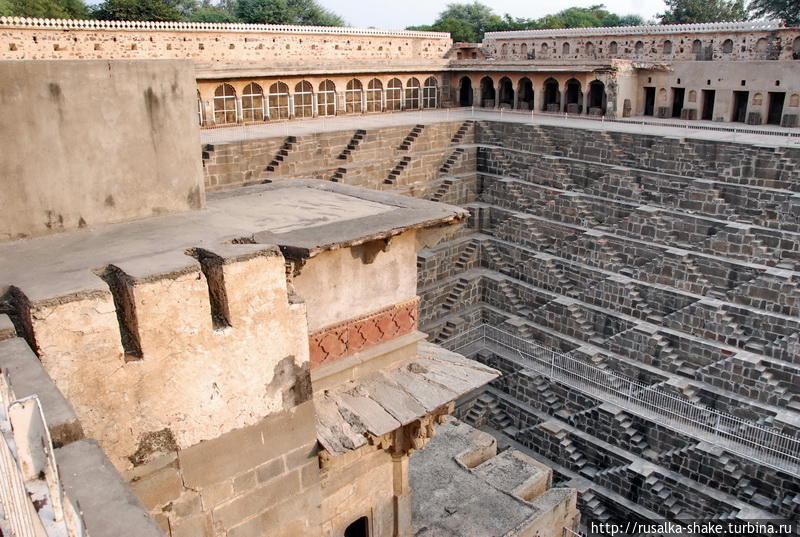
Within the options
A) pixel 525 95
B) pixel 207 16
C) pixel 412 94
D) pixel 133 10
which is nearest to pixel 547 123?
pixel 525 95

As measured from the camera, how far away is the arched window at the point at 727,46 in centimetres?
2453

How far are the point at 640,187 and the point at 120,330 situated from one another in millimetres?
14462

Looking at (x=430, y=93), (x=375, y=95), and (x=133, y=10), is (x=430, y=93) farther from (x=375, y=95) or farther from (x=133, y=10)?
(x=133, y=10)

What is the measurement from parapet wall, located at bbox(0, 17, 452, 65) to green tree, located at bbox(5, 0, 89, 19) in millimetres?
11738

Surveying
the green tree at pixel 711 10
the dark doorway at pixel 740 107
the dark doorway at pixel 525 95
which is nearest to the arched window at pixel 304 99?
the dark doorway at pixel 525 95

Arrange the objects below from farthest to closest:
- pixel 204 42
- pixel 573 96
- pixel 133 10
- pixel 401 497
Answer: pixel 133 10
pixel 573 96
pixel 204 42
pixel 401 497

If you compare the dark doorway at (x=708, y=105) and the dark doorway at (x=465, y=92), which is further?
the dark doorway at (x=465, y=92)

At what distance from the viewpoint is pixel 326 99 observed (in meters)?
23.8

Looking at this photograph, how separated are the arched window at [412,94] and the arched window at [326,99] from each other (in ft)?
12.3

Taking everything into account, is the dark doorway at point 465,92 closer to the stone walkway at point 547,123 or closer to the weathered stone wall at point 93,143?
the stone walkway at point 547,123

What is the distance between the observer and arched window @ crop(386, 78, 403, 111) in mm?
26000

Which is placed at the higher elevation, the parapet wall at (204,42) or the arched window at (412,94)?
the parapet wall at (204,42)

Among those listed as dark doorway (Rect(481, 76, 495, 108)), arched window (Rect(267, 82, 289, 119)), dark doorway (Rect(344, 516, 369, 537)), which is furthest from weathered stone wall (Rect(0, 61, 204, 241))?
dark doorway (Rect(481, 76, 495, 108))

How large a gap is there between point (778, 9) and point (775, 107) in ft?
72.6
